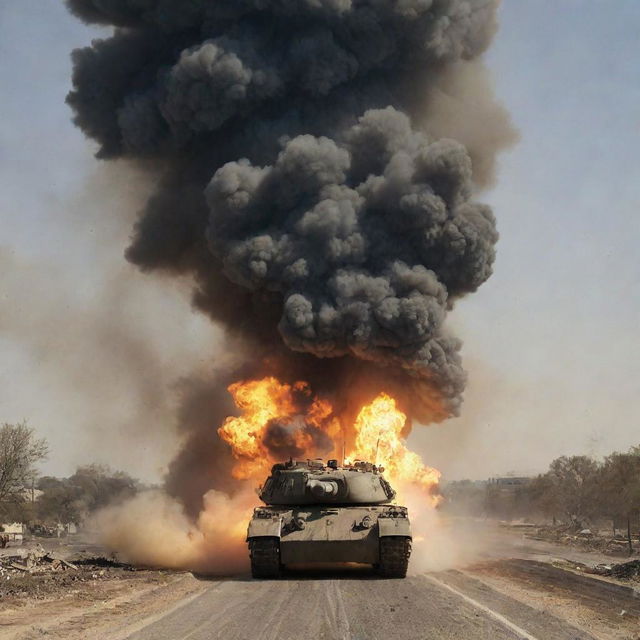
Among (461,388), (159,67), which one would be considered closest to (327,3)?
(159,67)

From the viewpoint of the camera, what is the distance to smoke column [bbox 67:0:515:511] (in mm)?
29406

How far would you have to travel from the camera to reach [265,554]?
20.4 m

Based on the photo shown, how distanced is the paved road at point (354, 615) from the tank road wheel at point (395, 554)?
1202mm

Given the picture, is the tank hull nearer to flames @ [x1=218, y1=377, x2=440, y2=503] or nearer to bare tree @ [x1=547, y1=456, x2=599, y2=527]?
flames @ [x1=218, y1=377, x2=440, y2=503]

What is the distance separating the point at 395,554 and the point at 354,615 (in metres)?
6.97

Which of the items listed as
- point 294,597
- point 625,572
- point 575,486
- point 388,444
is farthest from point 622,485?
point 294,597

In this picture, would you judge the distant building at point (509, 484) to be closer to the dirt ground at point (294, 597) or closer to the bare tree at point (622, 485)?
the bare tree at point (622, 485)

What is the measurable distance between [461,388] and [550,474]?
64152 mm

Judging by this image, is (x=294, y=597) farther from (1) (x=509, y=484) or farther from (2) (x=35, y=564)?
(1) (x=509, y=484)

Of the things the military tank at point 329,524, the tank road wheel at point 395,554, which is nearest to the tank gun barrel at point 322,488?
the military tank at point 329,524

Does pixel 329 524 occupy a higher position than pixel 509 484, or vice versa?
pixel 509 484

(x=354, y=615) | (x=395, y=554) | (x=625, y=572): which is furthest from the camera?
(x=625, y=572)

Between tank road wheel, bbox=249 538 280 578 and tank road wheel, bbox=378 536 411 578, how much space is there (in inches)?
95.4

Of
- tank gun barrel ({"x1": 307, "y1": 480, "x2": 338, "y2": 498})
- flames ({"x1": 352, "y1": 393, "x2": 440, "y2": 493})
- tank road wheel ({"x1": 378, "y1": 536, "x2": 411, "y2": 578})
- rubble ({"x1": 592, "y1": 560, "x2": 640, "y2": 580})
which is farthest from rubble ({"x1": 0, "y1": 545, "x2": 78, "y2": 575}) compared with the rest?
rubble ({"x1": 592, "y1": 560, "x2": 640, "y2": 580})
